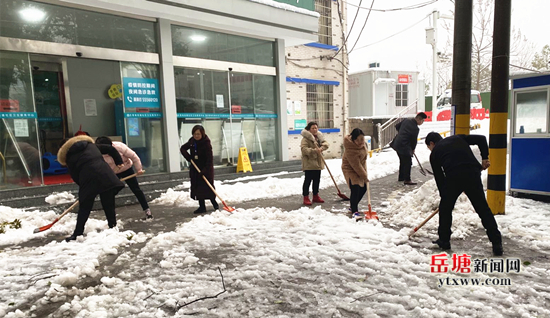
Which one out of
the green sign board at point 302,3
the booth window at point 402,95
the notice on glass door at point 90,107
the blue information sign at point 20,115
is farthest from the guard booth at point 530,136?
the booth window at point 402,95

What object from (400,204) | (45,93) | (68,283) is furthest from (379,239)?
(45,93)

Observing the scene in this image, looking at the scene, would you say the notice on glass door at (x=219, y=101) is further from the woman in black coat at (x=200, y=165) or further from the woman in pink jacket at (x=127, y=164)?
the woman in pink jacket at (x=127, y=164)

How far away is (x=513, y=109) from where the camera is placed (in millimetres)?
6492

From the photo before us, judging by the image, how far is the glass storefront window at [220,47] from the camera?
9.84 metres

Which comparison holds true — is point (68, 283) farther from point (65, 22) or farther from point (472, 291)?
point (65, 22)

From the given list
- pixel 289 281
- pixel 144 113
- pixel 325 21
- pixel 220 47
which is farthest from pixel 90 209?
pixel 325 21

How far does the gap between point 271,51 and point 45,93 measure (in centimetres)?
713

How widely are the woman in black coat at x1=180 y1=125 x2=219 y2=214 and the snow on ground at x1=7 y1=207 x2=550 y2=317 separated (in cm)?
157

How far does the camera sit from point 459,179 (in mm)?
4039

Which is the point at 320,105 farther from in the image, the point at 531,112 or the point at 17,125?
the point at 17,125

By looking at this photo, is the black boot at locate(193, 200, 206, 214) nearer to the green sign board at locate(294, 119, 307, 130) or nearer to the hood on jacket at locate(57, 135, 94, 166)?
the hood on jacket at locate(57, 135, 94, 166)

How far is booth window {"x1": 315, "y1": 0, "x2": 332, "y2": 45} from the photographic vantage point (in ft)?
53.3

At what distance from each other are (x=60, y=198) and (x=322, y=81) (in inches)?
470

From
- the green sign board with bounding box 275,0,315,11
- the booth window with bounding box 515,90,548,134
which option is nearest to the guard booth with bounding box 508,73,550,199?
the booth window with bounding box 515,90,548,134
